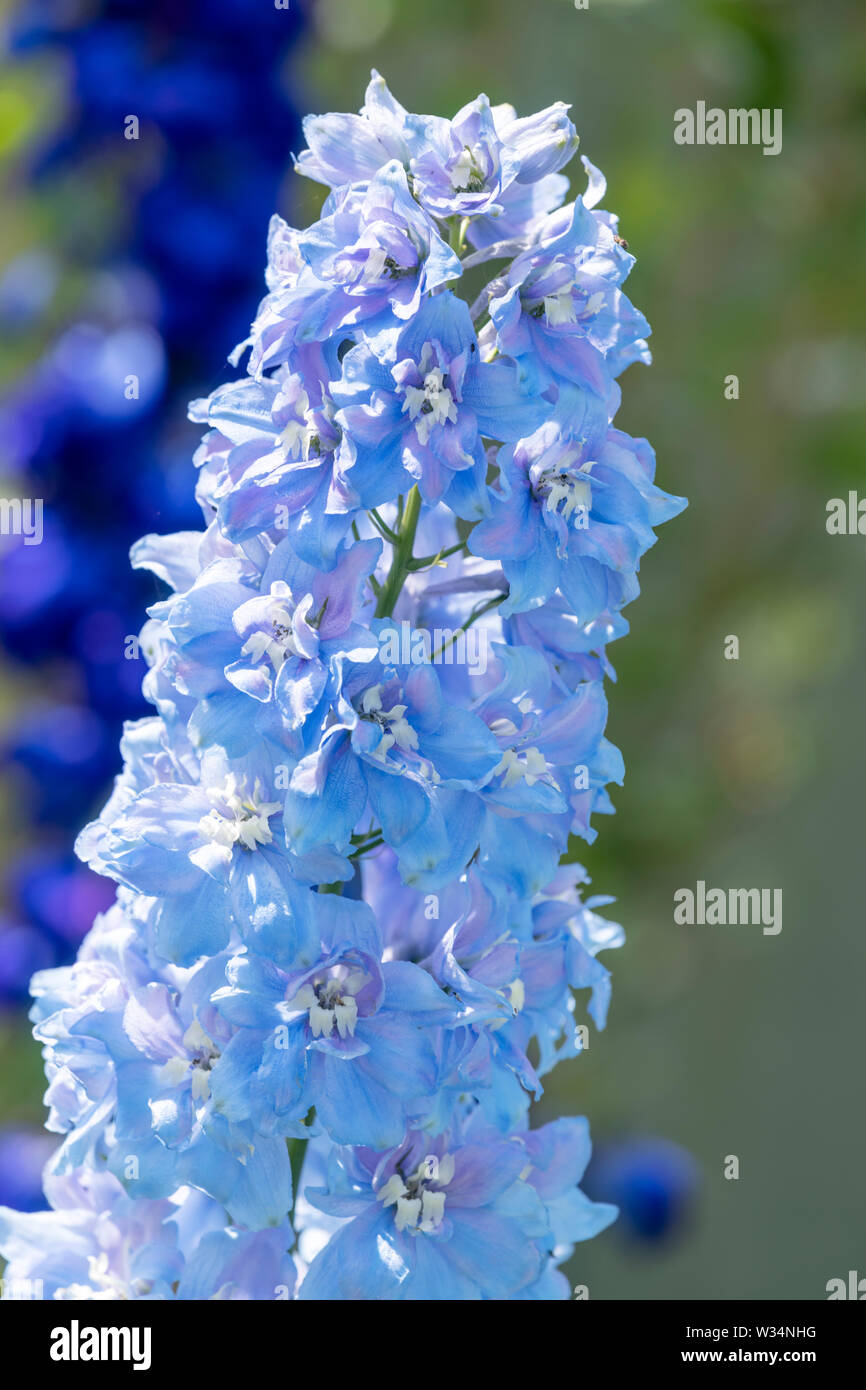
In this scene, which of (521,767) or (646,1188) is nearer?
(521,767)

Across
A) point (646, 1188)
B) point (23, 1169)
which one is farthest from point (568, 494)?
point (646, 1188)

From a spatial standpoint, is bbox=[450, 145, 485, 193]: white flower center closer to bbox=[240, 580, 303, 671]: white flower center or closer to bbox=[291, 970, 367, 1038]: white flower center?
bbox=[240, 580, 303, 671]: white flower center

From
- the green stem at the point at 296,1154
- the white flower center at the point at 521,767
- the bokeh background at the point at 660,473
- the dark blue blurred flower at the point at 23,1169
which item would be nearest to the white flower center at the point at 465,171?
the white flower center at the point at 521,767

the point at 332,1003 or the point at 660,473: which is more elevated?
the point at 660,473

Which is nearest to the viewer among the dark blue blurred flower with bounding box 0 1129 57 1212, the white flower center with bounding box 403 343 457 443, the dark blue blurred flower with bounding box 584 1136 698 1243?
the white flower center with bounding box 403 343 457 443

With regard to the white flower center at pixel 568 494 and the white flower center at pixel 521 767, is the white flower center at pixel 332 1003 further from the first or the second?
the white flower center at pixel 568 494

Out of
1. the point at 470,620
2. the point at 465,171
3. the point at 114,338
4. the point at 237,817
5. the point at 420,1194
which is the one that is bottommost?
the point at 420,1194

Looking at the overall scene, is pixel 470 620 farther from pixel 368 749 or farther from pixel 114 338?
pixel 114 338

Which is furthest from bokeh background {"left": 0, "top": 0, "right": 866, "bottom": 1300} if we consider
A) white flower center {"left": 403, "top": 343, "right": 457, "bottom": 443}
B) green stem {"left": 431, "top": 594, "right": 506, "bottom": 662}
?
white flower center {"left": 403, "top": 343, "right": 457, "bottom": 443}
